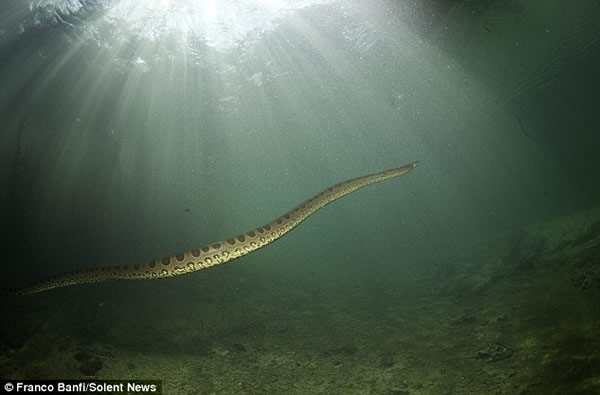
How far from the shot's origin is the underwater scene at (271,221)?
6.86 meters

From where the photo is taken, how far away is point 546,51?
21000mm

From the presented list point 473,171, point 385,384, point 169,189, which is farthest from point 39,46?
point 473,171

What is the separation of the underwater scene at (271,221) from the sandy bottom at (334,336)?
2.9 inches

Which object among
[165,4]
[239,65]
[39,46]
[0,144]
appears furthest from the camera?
[239,65]

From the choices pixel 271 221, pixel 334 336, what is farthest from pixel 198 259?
pixel 334 336

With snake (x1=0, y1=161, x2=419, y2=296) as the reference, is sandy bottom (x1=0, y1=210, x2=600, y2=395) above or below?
below

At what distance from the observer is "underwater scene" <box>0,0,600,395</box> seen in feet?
22.5

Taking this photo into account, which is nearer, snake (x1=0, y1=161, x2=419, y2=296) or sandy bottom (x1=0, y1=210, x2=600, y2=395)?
sandy bottom (x1=0, y1=210, x2=600, y2=395)

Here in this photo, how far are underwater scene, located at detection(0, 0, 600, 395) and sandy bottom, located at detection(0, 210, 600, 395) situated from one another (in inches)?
2.9

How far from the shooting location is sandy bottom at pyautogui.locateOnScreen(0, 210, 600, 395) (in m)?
6.12

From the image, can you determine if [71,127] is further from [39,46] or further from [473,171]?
[473,171]

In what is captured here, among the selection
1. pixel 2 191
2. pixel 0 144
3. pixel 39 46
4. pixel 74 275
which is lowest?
pixel 74 275

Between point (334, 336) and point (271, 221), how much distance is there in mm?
4999

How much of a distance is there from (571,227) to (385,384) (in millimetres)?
16798
